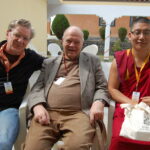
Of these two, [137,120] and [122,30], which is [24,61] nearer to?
[137,120]

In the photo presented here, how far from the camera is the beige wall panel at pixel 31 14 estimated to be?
161 inches

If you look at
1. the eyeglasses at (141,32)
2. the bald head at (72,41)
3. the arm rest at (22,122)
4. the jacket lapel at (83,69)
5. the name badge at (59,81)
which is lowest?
the arm rest at (22,122)

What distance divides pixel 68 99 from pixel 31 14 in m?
2.56

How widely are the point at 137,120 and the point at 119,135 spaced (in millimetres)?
168

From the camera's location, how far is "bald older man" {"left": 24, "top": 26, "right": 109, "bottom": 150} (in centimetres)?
180

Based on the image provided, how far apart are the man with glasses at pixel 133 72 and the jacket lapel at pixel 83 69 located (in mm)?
224

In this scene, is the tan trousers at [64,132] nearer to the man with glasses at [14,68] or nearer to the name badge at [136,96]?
the man with glasses at [14,68]

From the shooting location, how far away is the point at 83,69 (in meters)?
2.17

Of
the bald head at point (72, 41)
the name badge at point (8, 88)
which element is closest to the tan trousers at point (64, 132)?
the name badge at point (8, 88)

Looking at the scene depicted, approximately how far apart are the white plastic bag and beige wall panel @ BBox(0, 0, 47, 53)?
8.67ft

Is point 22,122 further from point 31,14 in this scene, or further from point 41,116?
point 31,14

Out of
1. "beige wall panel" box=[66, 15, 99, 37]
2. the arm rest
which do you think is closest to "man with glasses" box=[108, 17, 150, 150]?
the arm rest

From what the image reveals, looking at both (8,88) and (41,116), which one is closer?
(41,116)

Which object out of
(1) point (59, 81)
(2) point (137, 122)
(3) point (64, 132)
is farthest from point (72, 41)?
(2) point (137, 122)
